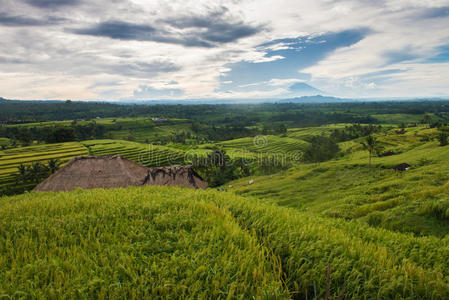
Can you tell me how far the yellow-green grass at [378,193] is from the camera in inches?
366

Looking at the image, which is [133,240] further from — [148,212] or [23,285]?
[23,285]

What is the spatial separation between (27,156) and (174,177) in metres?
85.7

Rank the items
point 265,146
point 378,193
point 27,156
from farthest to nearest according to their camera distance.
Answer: point 265,146 < point 27,156 < point 378,193

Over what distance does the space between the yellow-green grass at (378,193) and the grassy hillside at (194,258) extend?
5.08 m

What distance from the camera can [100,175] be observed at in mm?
22031

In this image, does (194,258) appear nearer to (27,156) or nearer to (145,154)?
(145,154)

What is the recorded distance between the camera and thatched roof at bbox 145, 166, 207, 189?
2487 centimetres

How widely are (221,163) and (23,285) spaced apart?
7496 cm

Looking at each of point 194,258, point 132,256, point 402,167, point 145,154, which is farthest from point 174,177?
point 145,154

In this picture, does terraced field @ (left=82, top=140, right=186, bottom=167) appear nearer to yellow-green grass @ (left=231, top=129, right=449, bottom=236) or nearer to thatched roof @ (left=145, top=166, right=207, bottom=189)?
yellow-green grass @ (left=231, top=129, right=449, bottom=236)

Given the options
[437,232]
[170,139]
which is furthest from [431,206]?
[170,139]

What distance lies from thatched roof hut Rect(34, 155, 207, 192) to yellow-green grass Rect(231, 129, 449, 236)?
14.0m

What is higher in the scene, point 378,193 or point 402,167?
point 378,193

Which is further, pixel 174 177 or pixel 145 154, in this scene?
pixel 145 154
